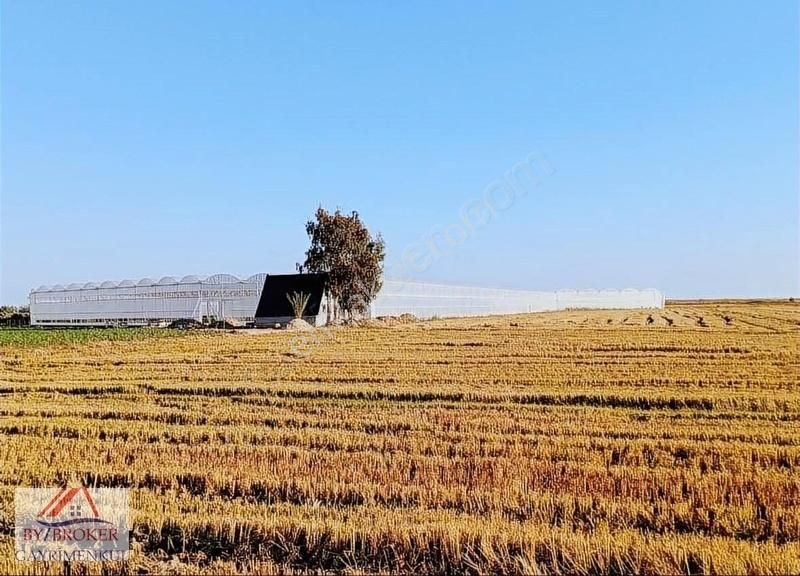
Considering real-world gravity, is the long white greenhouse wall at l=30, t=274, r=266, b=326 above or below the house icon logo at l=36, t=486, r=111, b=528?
above

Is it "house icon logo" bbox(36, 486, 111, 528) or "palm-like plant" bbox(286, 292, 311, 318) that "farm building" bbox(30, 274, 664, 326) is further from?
"house icon logo" bbox(36, 486, 111, 528)

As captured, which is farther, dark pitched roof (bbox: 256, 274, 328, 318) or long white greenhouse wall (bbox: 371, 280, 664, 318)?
long white greenhouse wall (bbox: 371, 280, 664, 318)

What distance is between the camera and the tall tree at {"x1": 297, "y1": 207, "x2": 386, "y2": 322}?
158 feet

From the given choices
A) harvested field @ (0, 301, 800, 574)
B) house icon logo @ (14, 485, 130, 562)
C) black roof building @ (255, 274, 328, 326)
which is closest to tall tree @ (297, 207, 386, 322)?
black roof building @ (255, 274, 328, 326)

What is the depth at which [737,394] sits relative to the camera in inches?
554

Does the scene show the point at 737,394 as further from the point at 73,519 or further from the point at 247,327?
the point at 247,327

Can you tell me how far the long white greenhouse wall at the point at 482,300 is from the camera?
5631cm

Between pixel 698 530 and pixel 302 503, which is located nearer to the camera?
pixel 698 530

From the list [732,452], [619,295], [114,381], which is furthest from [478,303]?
[732,452]

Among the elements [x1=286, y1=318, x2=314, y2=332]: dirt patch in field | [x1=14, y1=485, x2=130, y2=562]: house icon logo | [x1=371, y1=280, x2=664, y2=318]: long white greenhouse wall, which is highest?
[x1=371, y1=280, x2=664, y2=318]: long white greenhouse wall

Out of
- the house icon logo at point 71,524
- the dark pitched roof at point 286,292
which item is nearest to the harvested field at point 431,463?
the house icon logo at point 71,524

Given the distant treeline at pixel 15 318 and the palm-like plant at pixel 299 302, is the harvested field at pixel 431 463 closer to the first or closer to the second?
the palm-like plant at pixel 299 302

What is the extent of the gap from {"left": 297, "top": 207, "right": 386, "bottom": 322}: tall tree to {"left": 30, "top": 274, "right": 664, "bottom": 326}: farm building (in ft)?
4.45

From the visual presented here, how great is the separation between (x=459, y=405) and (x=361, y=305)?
35629 mm
